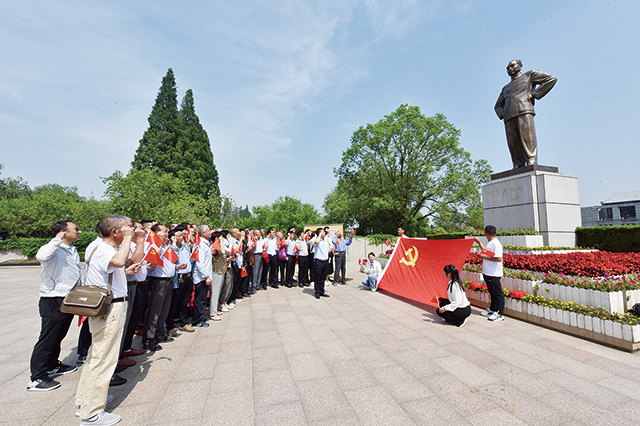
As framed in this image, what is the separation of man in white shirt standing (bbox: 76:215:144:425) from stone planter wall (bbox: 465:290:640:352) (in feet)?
18.3

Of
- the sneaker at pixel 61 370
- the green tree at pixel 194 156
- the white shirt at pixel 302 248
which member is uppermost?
the green tree at pixel 194 156

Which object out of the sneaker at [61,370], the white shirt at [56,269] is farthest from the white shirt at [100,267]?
the sneaker at [61,370]

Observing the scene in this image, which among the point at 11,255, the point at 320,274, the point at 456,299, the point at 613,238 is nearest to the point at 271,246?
the point at 320,274

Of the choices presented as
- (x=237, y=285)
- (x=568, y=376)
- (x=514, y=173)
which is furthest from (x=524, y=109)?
(x=237, y=285)

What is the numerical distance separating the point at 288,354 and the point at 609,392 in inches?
129

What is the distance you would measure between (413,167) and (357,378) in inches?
799

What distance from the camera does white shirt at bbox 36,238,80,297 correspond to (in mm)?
3176

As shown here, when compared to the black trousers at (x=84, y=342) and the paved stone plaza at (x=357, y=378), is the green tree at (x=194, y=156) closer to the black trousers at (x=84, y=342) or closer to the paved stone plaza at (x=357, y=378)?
the black trousers at (x=84, y=342)

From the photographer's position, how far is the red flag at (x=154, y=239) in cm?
400

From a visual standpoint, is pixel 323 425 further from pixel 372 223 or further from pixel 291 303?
pixel 372 223

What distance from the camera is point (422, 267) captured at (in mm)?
6625

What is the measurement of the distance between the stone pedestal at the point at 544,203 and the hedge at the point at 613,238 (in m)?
0.37

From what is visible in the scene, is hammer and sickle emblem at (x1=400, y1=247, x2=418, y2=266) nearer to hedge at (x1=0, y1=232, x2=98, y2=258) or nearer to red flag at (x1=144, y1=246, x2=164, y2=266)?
red flag at (x1=144, y1=246, x2=164, y2=266)

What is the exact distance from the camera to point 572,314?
4.24m
